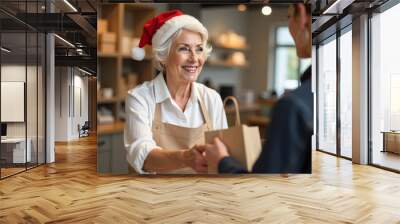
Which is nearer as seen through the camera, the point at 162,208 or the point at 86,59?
the point at 162,208

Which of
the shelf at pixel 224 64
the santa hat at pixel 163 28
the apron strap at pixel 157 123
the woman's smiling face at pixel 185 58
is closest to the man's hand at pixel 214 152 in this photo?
the apron strap at pixel 157 123

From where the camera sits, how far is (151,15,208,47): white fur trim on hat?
470 centimetres

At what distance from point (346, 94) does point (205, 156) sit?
12.9ft

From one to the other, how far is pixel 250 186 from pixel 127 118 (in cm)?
172

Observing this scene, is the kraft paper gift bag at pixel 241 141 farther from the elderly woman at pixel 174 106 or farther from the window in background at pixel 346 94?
the window in background at pixel 346 94

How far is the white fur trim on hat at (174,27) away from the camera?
15.4 ft

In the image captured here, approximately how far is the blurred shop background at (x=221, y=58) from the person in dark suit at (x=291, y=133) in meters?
0.12

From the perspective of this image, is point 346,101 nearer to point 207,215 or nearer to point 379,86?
point 379,86

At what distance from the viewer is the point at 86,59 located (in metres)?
6.05

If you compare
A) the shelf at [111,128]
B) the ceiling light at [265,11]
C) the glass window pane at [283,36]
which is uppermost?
the ceiling light at [265,11]

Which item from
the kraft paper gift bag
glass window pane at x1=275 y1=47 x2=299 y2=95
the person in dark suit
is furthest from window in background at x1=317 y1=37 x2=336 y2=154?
the kraft paper gift bag

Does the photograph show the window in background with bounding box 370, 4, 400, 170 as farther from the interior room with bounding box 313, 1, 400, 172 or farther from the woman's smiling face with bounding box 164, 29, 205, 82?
the woman's smiling face with bounding box 164, 29, 205, 82

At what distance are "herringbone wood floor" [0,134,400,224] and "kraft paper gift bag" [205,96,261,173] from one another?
1.30 ft

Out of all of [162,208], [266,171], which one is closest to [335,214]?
[266,171]
